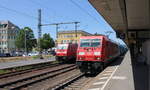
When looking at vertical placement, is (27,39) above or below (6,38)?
below

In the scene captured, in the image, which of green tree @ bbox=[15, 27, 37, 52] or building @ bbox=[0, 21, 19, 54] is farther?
building @ bbox=[0, 21, 19, 54]

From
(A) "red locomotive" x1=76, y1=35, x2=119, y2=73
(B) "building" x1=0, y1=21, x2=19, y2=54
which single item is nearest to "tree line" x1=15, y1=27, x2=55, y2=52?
(B) "building" x1=0, y1=21, x2=19, y2=54

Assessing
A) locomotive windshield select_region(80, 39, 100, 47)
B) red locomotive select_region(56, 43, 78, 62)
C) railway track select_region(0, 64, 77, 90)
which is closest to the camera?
railway track select_region(0, 64, 77, 90)

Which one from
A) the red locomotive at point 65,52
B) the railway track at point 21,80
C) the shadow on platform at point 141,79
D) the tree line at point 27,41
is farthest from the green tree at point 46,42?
the shadow on platform at point 141,79

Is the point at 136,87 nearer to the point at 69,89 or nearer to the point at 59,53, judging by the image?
the point at 69,89

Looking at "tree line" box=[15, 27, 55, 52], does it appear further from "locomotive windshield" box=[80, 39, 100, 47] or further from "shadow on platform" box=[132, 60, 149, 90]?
"shadow on platform" box=[132, 60, 149, 90]

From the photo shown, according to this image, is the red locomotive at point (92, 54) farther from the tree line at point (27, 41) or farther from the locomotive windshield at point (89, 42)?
the tree line at point (27, 41)

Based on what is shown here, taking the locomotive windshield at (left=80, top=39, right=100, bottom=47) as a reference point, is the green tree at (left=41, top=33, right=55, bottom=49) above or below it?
above

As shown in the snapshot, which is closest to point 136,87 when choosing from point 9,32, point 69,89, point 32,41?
point 69,89

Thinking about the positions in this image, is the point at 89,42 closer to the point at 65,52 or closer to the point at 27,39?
the point at 65,52

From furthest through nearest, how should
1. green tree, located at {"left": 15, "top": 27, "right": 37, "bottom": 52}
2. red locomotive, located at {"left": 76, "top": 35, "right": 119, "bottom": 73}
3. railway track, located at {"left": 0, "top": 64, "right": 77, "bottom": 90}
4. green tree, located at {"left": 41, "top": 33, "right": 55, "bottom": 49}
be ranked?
green tree, located at {"left": 41, "top": 33, "right": 55, "bottom": 49}, green tree, located at {"left": 15, "top": 27, "right": 37, "bottom": 52}, red locomotive, located at {"left": 76, "top": 35, "right": 119, "bottom": 73}, railway track, located at {"left": 0, "top": 64, "right": 77, "bottom": 90}

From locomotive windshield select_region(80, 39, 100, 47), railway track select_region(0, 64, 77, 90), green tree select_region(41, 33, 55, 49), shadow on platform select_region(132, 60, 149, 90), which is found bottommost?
railway track select_region(0, 64, 77, 90)

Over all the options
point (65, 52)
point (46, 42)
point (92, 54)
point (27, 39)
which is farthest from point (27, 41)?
point (92, 54)

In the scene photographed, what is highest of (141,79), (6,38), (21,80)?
(6,38)
